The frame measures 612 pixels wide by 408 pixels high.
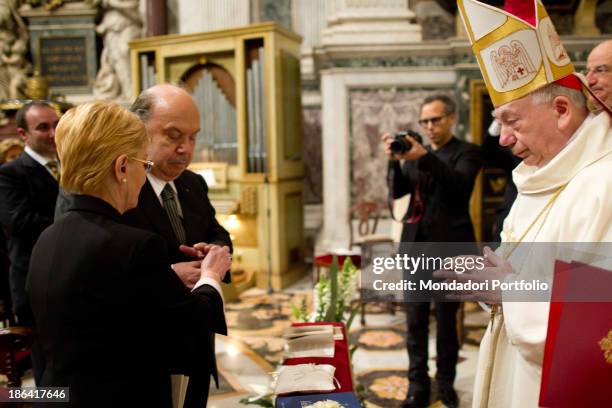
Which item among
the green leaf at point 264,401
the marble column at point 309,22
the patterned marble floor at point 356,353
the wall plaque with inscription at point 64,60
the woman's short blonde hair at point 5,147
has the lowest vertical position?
the patterned marble floor at point 356,353

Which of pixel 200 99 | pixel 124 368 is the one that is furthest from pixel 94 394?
pixel 200 99

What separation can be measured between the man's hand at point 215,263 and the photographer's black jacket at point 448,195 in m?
1.39

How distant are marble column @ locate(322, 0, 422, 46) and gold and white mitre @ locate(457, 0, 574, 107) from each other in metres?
4.28

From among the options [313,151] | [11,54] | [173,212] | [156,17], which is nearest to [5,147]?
[173,212]

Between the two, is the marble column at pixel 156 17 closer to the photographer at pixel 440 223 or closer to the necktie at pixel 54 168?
the necktie at pixel 54 168

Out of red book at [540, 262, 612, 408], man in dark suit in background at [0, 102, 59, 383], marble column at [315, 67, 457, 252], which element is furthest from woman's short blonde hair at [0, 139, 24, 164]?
red book at [540, 262, 612, 408]

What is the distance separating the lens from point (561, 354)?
1.17m

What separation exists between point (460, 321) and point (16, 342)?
2.75m

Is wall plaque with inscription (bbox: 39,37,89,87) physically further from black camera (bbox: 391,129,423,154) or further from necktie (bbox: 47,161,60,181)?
black camera (bbox: 391,129,423,154)

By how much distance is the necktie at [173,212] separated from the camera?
6.46 ft

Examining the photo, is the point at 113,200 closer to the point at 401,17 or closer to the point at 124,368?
the point at 124,368

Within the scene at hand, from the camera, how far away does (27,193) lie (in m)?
2.94

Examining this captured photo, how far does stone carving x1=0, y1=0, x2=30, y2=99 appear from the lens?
7762mm

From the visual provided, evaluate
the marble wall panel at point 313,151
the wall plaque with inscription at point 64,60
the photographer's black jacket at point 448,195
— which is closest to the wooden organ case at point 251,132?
the marble wall panel at point 313,151
